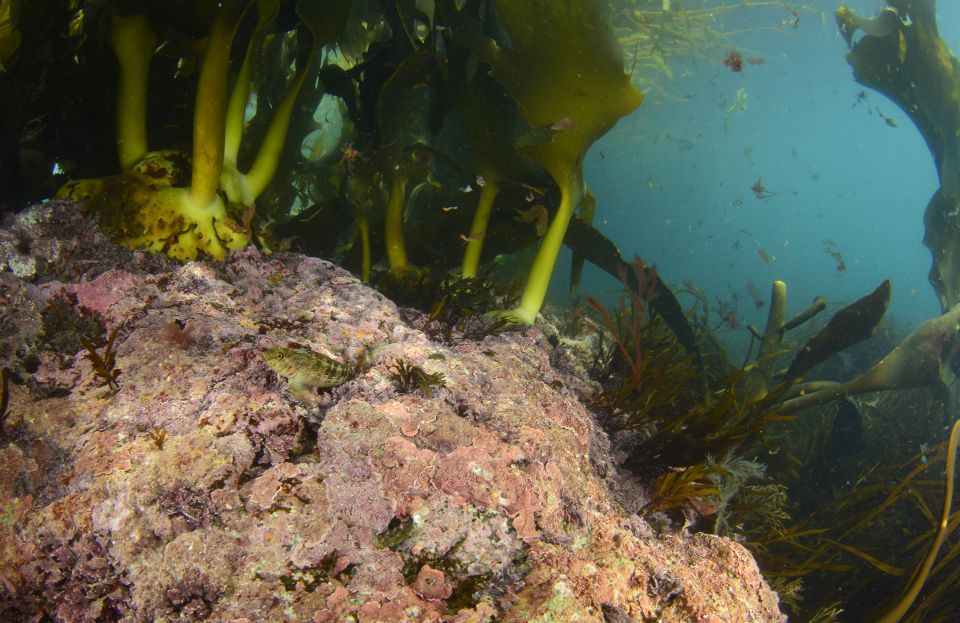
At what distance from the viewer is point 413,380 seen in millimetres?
1582

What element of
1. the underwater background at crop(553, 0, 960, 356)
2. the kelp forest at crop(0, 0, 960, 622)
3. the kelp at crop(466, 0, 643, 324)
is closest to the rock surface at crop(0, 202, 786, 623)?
the kelp forest at crop(0, 0, 960, 622)

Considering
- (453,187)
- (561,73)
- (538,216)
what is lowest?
(453,187)

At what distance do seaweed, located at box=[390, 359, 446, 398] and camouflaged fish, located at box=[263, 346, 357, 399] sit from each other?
184mm

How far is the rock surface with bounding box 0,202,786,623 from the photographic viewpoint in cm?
107

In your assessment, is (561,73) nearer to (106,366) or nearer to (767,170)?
(106,366)

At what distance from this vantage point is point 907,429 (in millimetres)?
6066

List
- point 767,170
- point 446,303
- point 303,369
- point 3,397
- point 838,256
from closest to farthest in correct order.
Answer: point 3,397, point 303,369, point 446,303, point 838,256, point 767,170

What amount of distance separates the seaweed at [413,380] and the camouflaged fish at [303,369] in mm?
184

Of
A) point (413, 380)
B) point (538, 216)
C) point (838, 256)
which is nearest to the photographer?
point (413, 380)

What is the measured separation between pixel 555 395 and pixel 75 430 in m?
1.66

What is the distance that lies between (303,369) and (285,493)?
406 millimetres

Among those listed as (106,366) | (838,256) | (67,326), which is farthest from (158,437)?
(838,256)

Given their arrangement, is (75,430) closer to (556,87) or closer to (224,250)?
(224,250)

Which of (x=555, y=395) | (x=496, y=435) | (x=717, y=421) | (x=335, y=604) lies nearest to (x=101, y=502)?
(x=335, y=604)
